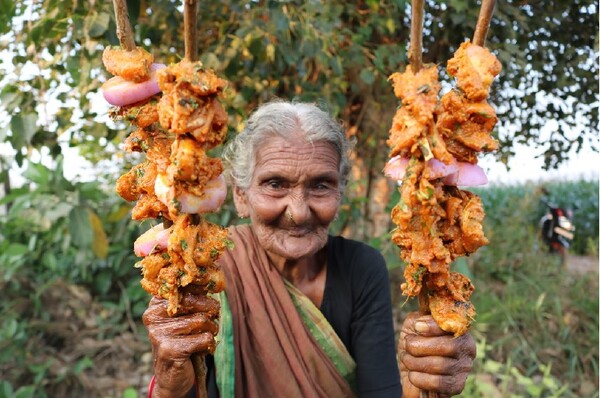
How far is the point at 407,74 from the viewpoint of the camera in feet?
3.28

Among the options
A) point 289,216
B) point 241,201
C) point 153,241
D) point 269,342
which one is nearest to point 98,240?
point 241,201

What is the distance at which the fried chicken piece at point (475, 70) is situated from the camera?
102 centimetres

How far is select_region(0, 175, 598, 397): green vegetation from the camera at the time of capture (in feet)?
11.0

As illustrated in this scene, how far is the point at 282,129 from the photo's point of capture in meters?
1.56

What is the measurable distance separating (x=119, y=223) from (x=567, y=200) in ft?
32.4

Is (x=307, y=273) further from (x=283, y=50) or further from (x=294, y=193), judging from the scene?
(x=283, y=50)

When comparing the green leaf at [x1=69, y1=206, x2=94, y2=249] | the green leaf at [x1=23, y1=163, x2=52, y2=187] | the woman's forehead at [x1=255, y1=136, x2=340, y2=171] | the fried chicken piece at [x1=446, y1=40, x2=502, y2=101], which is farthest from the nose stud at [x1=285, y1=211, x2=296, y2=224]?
the green leaf at [x1=23, y1=163, x2=52, y2=187]

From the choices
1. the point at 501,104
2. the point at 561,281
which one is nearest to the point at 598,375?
the point at 561,281

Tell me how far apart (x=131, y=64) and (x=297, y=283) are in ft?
3.19

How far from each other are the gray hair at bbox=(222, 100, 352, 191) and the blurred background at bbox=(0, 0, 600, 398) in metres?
0.70

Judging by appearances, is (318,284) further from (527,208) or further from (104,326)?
(527,208)

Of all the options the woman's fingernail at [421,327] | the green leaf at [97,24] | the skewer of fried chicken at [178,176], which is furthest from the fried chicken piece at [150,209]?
the green leaf at [97,24]

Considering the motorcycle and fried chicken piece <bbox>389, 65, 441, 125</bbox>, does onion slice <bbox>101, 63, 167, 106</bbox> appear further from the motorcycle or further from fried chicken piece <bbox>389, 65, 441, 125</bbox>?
the motorcycle

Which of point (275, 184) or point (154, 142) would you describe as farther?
point (275, 184)
